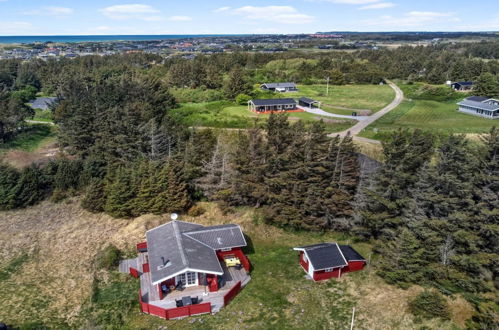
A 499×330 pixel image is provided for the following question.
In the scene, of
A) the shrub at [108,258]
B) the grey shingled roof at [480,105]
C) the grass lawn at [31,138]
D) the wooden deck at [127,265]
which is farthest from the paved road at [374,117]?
the grass lawn at [31,138]

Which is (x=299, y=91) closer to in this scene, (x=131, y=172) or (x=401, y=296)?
(x=131, y=172)

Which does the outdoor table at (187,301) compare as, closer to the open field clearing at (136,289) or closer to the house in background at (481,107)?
the open field clearing at (136,289)

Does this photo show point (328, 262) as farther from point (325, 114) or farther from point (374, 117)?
point (374, 117)

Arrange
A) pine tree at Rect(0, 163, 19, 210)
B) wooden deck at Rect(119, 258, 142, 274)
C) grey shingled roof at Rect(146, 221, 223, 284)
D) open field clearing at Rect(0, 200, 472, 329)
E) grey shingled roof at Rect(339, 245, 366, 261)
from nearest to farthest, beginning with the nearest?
open field clearing at Rect(0, 200, 472, 329), grey shingled roof at Rect(146, 221, 223, 284), grey shingled roof at Rect(339, 245, 366, 261), wooden deck at Rect(119, 258, 142, 274), pine tree at Rect(0, 163, 19, 210)

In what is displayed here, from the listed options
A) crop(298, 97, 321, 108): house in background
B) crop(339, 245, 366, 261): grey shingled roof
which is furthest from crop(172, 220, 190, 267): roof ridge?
crop(298, 97, 321, 108): house in background

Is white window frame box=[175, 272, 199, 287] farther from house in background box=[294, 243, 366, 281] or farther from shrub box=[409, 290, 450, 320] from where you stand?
shrub box=[409, 290, 450, 320]

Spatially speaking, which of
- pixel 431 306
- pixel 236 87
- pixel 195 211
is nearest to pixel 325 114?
pixel 236 87
